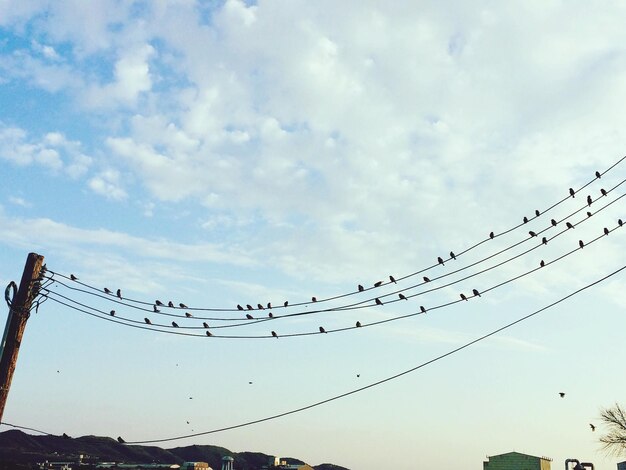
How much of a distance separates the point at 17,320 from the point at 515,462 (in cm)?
7020

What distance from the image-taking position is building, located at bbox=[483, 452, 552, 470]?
243 ft

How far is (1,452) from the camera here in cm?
18500

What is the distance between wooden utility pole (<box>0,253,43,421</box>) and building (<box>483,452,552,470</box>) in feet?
228

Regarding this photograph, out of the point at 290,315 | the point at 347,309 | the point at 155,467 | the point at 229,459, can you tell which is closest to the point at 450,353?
the point at 347,309

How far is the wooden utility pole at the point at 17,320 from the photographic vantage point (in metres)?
17.4

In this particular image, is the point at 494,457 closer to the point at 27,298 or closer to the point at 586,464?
the point at 586,464

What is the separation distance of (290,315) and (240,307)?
78.2 inches

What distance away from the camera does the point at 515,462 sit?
74938 millimetres

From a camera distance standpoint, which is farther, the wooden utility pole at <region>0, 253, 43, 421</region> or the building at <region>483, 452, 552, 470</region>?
the building at <region>483, 452, 552, 470</region>

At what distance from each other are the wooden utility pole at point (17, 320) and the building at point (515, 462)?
69.6 metres

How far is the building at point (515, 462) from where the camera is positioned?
74062 millimetres

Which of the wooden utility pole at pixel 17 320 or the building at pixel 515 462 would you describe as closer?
the wooden utility pole at pixel 17 320

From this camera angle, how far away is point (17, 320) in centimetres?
1822

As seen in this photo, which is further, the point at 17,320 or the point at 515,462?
the point at 515,462
